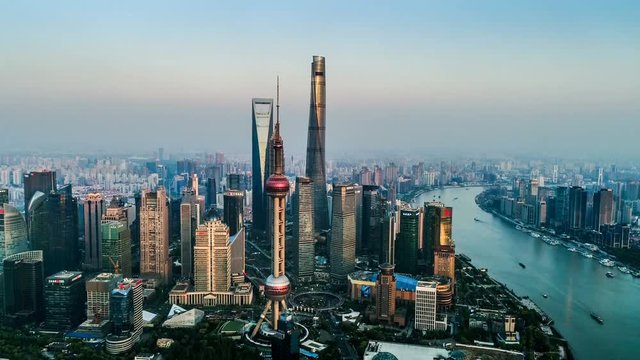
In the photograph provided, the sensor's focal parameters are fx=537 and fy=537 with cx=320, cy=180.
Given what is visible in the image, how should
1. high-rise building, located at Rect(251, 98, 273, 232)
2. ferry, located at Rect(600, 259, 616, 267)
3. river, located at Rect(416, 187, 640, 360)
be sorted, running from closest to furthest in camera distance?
river, located at Rect(416, 187, 640, 360)
ferry, located at Rect(600, 259, 616, 267)
high-rise building, located at Rect(251, 98, 273, 232)

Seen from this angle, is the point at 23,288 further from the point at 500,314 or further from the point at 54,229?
the point at 500,314

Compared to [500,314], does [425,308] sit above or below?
above

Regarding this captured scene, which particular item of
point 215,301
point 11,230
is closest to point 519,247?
point 215,301

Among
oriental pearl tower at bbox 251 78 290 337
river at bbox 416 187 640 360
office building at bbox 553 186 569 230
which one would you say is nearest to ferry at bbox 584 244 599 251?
river at bbox 416 187 640 360

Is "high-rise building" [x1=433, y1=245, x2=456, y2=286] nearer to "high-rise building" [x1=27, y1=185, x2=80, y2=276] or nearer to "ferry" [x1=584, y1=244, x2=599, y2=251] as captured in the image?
"ferry" [x1=584, y1=244, x2=599, y2=251]

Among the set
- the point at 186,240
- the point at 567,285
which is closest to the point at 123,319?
the point at 186,240

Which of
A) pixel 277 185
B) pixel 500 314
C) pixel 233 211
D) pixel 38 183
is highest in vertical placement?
pixel 277 185
